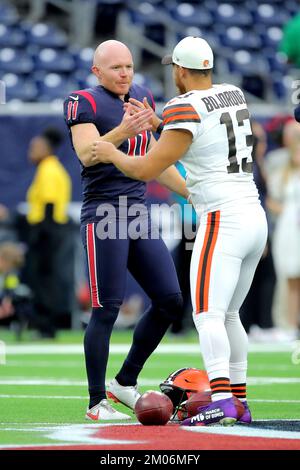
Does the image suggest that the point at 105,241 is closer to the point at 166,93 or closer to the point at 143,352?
the point at 143,352

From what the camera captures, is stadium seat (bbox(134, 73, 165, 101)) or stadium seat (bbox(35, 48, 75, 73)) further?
stadium seat (bbox(35, 48, 75, 73))

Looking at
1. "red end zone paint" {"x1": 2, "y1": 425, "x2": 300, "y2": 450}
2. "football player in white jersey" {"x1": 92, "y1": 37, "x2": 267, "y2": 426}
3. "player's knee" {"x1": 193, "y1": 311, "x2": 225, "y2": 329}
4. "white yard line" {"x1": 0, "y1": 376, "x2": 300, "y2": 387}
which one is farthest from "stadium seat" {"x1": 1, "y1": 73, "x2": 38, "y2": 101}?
"red end zone paint" {"x1": 2, "y1": 425, "x2": 300, "y2": 450}

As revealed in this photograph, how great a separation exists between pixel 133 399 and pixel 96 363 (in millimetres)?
477

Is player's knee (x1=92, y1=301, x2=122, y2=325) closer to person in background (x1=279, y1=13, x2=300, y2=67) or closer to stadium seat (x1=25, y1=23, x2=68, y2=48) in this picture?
person in background (x1=279, y1=13, x2=300, y2=67)

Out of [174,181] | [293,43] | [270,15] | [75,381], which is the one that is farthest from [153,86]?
[174,181]

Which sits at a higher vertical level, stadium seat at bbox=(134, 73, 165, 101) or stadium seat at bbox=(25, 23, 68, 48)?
stadium seat at bbox=(25, 23, 68, 48)

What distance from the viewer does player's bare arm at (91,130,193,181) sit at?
5.79 meters

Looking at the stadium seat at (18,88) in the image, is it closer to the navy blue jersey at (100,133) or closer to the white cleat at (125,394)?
the navy blue jersey at (100,133)

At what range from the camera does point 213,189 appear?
232 inches

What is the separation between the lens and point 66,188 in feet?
44.1

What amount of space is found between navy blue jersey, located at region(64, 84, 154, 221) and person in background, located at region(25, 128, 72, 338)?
6.71 metres

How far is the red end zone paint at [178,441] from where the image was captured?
4.87 metres

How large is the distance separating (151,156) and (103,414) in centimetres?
143
